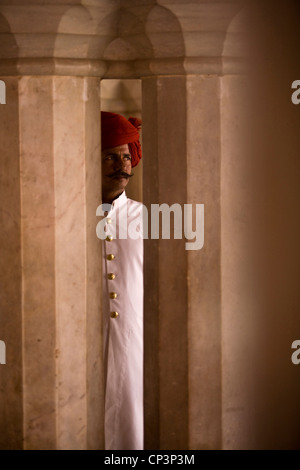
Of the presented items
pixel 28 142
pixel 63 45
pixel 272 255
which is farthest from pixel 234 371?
pixel 63 45

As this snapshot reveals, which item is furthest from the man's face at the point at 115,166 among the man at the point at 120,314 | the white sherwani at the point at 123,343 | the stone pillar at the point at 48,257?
the stone pillar at the point at 48,257

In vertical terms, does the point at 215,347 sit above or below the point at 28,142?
below

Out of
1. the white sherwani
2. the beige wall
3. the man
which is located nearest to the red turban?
the man

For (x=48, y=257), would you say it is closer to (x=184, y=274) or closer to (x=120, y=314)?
(x=184, y=274)

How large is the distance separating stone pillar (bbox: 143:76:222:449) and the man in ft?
2.24

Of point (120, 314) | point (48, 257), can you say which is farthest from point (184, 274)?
point (120, 314)

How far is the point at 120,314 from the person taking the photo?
3.23 metres

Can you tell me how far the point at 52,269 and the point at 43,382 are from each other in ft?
1.09

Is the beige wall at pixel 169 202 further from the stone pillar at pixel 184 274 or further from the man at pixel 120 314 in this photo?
the man at pixel 120 314

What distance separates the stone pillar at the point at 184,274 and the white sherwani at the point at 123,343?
68 cm

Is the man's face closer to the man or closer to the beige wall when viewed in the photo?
the man

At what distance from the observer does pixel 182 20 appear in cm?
235

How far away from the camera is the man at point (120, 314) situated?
320cm

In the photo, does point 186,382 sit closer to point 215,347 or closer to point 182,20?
point 215,347
